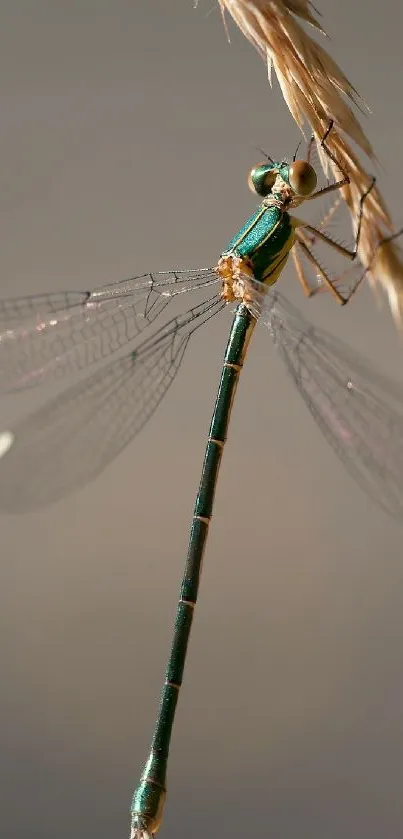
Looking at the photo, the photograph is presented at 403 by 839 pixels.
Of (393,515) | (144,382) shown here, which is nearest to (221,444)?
(144,382)

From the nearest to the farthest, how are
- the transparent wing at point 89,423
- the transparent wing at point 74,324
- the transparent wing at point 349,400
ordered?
the transparent wing at point 349,400, the transparent wing at point 89,423, the transparent wing at point 74,324

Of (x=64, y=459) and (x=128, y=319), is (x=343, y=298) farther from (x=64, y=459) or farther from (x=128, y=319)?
(x=64, y=459)

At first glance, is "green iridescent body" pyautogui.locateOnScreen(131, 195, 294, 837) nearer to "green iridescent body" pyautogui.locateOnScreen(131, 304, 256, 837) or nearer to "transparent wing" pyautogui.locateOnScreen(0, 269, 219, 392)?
"green iridescent body" pyautogui.locateOnScreen(131, 304, 256, 837)

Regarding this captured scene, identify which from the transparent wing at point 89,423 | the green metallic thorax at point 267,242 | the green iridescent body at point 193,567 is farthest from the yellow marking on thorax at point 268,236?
the transparent wing at point 89,423

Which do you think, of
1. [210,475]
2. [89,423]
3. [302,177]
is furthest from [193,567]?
[302,177]

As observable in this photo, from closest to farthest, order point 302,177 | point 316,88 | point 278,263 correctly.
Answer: point 316,88 → point 302,177 → point 278,263

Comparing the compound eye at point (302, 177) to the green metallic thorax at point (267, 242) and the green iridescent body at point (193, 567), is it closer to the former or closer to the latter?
the green metallic thorax at point (267, 242)

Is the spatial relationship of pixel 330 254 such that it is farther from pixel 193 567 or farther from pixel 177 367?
pixel 193 567

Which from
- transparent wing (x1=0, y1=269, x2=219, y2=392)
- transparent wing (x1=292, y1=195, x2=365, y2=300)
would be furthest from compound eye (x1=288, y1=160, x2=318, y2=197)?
transparent wing (x1=0, y1=269, x2=219, y2=392)
